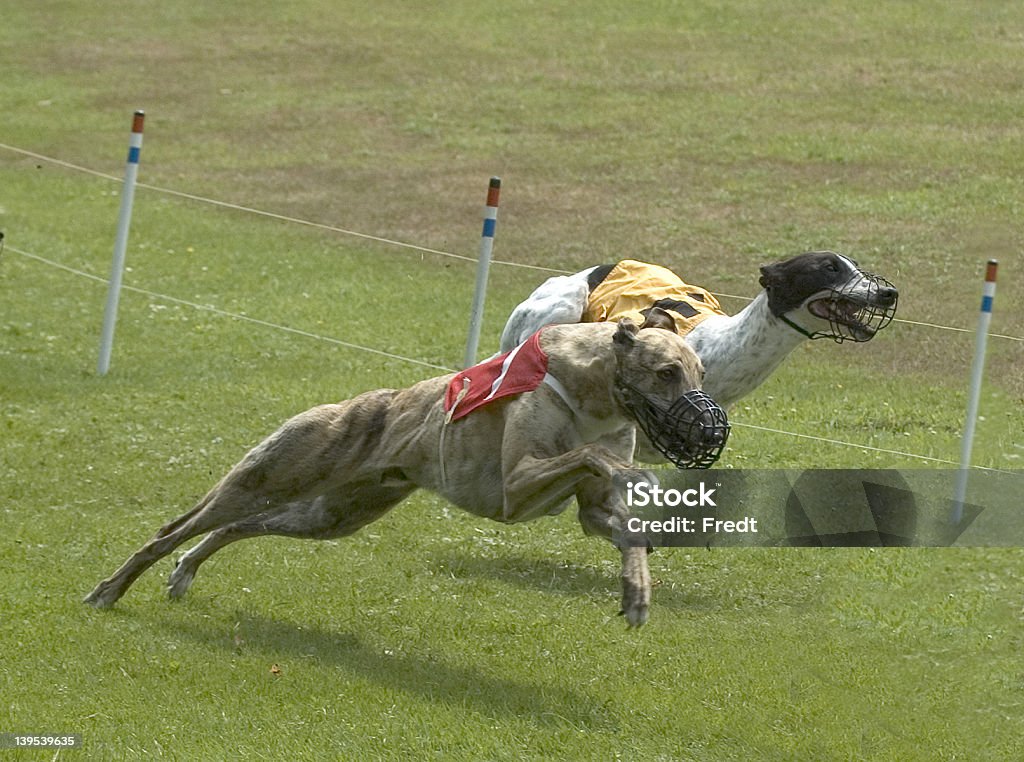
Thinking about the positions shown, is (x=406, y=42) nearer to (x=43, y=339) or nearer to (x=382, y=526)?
(x=43, y=339)

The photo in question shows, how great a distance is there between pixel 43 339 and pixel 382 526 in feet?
19.0

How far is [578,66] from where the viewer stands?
26.7 meters

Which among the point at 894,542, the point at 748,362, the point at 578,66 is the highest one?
the point at 578,66

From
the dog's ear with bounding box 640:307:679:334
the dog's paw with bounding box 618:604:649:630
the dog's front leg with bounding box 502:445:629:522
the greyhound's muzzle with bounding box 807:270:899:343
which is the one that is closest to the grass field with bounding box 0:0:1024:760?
the dog's paw with bounding box 618:604:649:630

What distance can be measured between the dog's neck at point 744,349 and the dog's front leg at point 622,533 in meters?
2.18

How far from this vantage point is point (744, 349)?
805cm

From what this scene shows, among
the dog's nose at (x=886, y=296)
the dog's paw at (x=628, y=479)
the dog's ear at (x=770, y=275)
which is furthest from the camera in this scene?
the dog's ear at (x=770, y=275)

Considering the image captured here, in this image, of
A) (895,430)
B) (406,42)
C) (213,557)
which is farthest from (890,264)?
(406,42)

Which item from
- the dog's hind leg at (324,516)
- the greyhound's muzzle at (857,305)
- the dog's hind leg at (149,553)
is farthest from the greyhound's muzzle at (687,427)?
the dog's hind leg at (149,553)

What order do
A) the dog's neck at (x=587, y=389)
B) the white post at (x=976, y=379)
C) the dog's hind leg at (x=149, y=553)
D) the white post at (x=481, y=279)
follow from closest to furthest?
the dog's neck at (x=587, y=389)
the dog's hind leg at (x=149, y=553)
the white post at (x=976, y=379)
the white post at (x=481, y=279)

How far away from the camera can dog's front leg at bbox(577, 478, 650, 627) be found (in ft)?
18.2

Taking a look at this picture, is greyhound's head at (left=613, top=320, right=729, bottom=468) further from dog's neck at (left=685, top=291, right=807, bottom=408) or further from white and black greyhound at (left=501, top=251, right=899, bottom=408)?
dog's neck at (left=685, top=291, right=807, bottom=408)

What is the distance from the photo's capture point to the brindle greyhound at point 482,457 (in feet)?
19.6

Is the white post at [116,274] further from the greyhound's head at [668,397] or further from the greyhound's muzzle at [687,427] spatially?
the greyhound's muzzle at [687,427]
